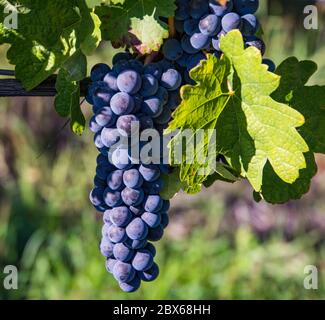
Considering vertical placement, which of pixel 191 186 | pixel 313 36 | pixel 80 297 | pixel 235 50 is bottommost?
pixel 80 297

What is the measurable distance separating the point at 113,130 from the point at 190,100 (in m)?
0.13

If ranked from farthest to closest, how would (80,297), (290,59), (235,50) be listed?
(80,297) → (290,59) → (235,50)

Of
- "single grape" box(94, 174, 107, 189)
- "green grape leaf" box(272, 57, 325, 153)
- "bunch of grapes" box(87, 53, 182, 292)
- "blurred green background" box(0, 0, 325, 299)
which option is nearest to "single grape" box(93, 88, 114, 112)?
"bunch of grapes" box(87, 53, 182, 292)

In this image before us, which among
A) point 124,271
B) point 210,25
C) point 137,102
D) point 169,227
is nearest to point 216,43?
point 210,25

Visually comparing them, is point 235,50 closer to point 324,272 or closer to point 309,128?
point 309,128

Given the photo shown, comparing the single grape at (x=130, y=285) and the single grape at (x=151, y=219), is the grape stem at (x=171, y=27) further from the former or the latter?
the single grape at (x=130, y=285)

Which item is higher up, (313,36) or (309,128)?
(313,36)

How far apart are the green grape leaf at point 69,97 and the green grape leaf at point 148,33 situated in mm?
104

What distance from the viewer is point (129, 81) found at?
953 mm

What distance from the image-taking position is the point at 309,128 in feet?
3.34

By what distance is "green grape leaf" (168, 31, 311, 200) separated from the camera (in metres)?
0.89

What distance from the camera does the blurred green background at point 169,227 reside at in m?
2.63

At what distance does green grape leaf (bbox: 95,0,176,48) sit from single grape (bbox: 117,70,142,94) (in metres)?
0.04

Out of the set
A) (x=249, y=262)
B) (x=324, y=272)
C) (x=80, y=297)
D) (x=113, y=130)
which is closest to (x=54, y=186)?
(x=80, y=297)
